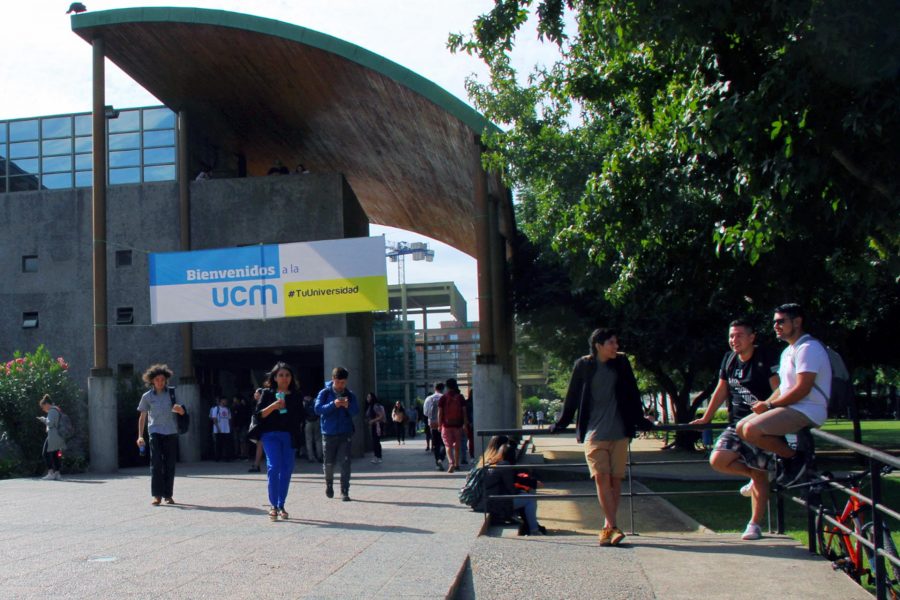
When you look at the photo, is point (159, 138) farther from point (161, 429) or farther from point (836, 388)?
point (836, 388)

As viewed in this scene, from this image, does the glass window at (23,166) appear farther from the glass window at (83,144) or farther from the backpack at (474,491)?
the backpack at (474,491)

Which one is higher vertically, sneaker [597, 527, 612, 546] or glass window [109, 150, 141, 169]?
glass window [109, 150, 141, 169]

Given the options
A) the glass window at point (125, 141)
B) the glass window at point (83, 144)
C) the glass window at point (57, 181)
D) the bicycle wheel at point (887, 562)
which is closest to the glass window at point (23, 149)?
the glass window at point (57, 181)

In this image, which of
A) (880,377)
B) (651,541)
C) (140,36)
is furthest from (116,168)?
(880,377)

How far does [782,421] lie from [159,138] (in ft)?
73.5

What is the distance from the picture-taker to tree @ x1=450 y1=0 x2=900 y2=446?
23.6ft

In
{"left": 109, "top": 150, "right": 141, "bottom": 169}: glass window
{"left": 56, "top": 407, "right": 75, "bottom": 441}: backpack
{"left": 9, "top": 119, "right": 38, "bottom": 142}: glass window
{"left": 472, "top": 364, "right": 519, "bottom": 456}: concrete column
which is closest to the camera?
{"left": 56, "top": 407, "right": 75, "bottom": 441}: backpack

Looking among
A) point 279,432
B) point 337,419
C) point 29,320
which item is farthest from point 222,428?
point 279,432

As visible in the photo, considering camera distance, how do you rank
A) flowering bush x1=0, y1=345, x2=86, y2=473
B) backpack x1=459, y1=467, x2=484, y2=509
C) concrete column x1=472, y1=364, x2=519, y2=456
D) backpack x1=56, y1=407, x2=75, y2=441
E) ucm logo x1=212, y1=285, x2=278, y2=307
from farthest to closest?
ucm logo x1=212, y1=285, x2=278, y2=307, flowering bush x1=0, y1=345, x2=86, y2=473, concrete column x1=472, y1=364, x2=519, y2=456, backpack x1=56, y1=407, x2=75, y2=441, backpack x1=459, y1=467, x2=484, y2=509

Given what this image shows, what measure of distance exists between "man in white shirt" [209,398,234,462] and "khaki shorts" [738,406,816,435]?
712 inches

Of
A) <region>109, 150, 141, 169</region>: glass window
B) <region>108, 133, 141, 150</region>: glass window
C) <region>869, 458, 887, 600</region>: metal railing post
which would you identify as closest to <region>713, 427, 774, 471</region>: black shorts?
<region>869, 458, 887, 600</region>: metal railing post

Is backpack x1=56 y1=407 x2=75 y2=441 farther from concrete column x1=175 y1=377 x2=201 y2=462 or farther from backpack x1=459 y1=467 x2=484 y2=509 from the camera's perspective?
backpack x1=459 y1=467 x2=484 y2=509

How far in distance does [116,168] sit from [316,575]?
21.9 metres

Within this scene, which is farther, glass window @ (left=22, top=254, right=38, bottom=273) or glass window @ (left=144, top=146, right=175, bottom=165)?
glass window @ (left=22, top=254, right=38, bottom=273)
